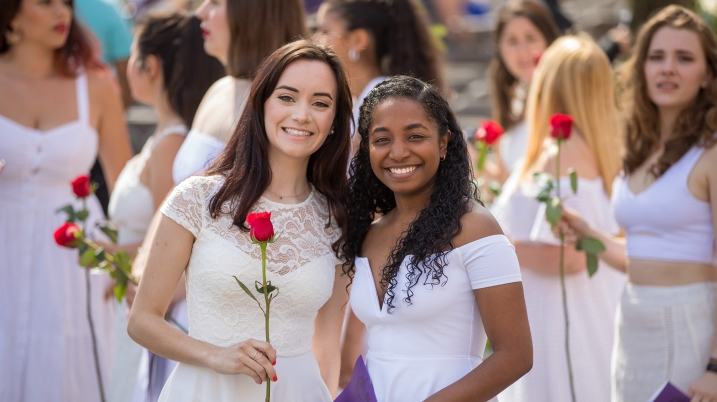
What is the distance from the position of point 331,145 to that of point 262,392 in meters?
0.88

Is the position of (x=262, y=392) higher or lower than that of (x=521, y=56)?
lower

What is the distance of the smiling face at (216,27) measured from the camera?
3520 millimetres

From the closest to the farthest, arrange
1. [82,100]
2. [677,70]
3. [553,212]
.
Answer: [553,212], [677,70], [82,100]

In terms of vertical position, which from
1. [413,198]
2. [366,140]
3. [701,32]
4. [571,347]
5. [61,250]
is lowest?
[571,347]

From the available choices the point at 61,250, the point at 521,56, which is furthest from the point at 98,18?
the point at 521,56

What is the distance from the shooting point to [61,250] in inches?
163

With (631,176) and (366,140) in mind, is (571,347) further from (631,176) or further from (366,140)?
(366,140)

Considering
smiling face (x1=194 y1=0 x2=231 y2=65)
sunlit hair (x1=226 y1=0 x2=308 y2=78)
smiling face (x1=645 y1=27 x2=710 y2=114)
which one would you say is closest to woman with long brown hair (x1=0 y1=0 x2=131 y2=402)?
smiling face (x1=194 y1=0 x2=231 y2=65)

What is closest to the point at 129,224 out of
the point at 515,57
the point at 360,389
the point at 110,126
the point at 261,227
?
the point at 110,126

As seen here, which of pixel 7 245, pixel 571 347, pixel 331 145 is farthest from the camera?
pixel 7 245

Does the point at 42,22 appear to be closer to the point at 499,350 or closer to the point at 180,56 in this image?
the point at 180,56

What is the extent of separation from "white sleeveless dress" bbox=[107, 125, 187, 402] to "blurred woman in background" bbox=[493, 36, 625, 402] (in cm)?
175

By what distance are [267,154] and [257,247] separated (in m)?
0.33

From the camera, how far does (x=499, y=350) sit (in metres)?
2.30
